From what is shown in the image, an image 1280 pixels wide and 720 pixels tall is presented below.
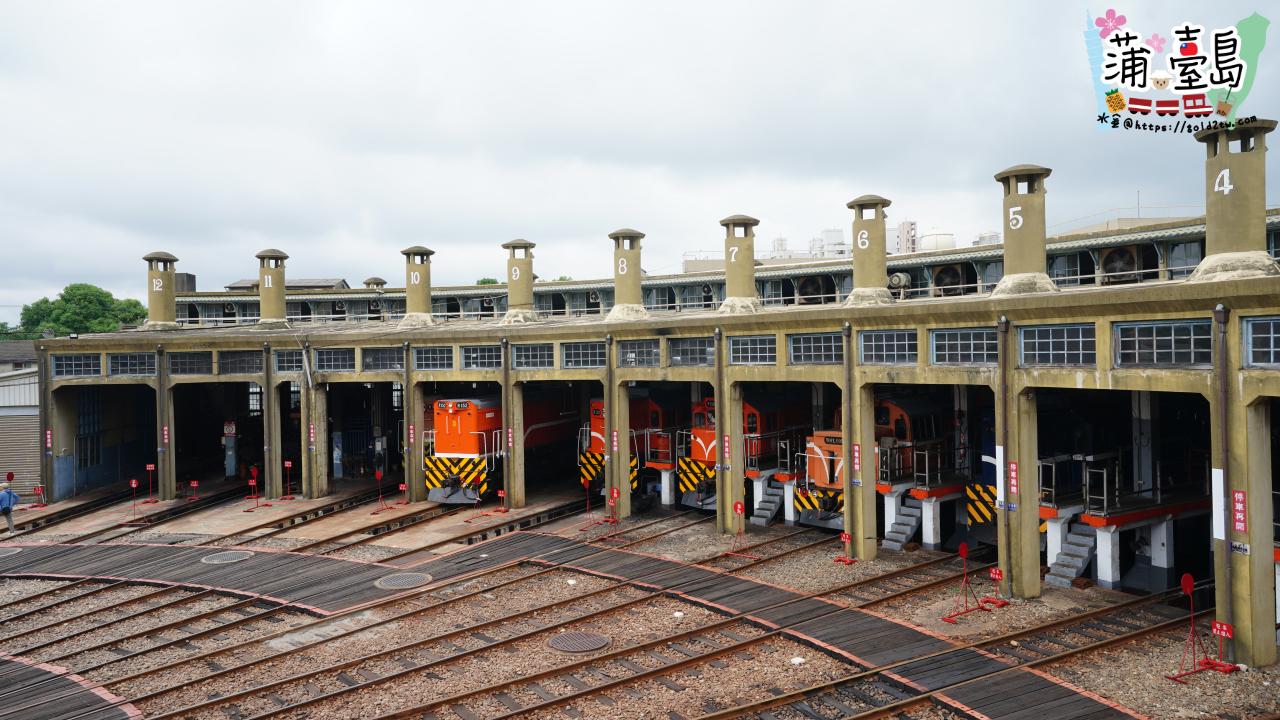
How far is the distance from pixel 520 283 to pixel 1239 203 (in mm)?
26191

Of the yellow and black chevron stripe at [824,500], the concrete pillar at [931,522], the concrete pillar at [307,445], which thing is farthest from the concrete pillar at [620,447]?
the concrete pillar at [307,445]

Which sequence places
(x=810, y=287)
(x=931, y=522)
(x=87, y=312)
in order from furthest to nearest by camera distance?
(x=87, y=312)
(x=810, y=287)
(x=931, y=522)

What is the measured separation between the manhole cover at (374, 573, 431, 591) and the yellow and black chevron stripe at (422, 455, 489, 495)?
926 cm

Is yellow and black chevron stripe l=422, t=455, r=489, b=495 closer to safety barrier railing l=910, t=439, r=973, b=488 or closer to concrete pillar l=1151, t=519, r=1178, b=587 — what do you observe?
safety barrier railing l=910, t=439, r=973, b=488

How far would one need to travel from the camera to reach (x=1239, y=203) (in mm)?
17547

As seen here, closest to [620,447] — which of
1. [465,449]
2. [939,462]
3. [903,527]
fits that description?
[465,449]

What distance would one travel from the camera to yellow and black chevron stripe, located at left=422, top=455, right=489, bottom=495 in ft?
110

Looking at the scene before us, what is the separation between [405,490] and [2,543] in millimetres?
13789

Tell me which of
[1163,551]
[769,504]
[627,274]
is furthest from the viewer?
[627,274]

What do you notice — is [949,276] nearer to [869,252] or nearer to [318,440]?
[869,252]

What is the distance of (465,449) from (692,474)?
884 cm

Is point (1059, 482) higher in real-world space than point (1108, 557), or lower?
higher

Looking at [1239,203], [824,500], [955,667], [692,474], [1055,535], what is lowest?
[955,667]

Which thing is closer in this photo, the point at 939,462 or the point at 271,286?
the point at 939,462
